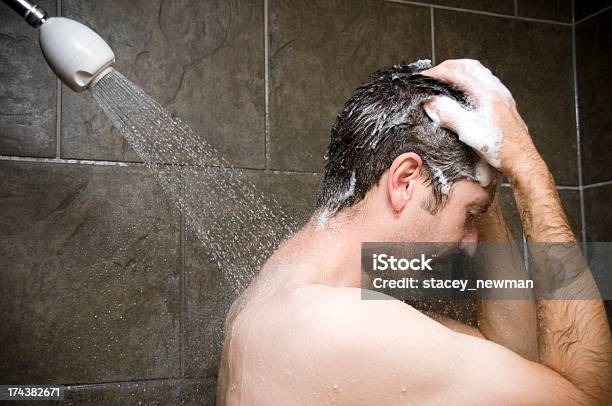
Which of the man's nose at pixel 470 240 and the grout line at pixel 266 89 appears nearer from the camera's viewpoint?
the man's nose at pixel 470 240

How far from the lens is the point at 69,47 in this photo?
1012 mm

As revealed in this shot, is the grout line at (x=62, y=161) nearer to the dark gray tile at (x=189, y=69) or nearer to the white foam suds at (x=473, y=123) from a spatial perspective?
the dark gray tile at (x=189, y=69)

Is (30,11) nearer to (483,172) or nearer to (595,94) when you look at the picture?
(483,172)

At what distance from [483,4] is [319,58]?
510 mm

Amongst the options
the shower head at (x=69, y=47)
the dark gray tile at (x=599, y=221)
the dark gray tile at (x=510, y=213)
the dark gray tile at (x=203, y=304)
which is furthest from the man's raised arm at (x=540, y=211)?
the dark gray tile at (x=599, y=221)

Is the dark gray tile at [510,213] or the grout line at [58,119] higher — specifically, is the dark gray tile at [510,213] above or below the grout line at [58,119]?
below

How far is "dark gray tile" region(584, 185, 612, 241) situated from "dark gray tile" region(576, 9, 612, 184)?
0.03 m

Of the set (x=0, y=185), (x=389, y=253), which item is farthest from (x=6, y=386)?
(x=389, y=253)

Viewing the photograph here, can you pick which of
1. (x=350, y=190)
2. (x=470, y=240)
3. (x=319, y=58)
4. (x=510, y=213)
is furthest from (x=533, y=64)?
(x=350, y=190)

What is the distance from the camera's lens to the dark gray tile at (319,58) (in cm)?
160

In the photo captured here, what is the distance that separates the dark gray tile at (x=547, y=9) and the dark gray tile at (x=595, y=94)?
52 mm

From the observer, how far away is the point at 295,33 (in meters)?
1.63

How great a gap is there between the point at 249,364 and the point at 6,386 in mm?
629

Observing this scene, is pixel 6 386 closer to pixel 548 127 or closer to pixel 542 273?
pixel 542 273
